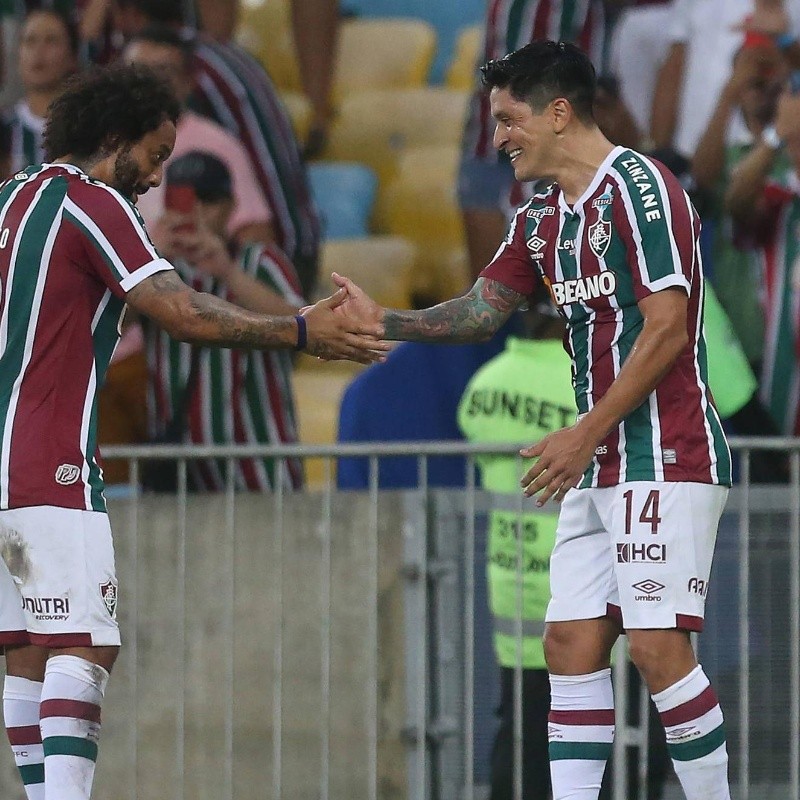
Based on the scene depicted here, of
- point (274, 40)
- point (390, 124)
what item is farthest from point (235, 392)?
point (274, 40)

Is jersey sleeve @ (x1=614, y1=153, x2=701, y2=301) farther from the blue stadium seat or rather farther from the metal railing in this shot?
the blue stadium seat

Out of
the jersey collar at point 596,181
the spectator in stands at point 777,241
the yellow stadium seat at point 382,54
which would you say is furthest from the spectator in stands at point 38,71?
the jersey collar at point 596,181

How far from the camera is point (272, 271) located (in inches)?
335

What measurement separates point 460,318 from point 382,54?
661 cm

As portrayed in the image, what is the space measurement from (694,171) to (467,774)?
3412mm

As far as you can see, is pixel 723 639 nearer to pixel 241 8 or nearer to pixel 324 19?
pixel 324 19

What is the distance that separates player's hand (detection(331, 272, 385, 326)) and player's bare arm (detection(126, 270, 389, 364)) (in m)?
0.04

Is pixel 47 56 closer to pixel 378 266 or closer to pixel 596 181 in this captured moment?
pixel 378 266

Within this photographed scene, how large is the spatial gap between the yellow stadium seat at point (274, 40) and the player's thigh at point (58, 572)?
7127 millimetres

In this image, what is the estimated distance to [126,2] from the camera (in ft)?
33.3

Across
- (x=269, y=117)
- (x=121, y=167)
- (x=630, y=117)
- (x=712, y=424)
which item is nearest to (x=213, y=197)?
(x=269, y=117)

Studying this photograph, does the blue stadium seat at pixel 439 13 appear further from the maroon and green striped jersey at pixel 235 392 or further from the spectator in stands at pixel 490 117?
the maroon and green striped jersey at pixel 235 392

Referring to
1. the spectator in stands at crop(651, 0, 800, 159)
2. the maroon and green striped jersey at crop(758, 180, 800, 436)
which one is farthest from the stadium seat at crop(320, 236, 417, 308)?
the maroon and green striped jersey at crop(758, 180, 800, 436)

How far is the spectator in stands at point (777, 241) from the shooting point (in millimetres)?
8383
